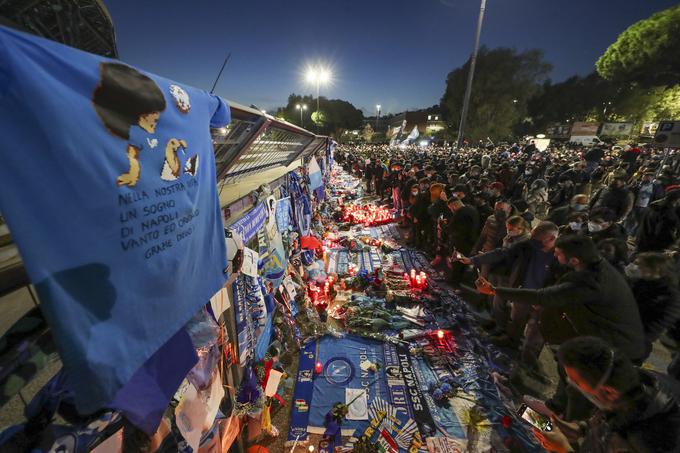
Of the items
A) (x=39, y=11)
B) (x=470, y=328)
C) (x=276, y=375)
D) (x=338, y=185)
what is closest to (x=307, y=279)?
(x=276, y=375)

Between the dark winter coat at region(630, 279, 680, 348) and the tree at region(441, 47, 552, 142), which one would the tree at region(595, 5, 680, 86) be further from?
the dark winter coat at region(630, 279, 680, 348)

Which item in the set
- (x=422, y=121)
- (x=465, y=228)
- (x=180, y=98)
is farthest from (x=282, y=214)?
(x=422, y=121)

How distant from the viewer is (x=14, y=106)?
94 centimetres

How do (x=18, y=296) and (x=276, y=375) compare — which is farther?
(x=276, y=375)

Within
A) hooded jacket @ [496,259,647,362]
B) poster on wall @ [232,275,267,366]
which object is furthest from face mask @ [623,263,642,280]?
poster on wall @ [232,275,267,366]

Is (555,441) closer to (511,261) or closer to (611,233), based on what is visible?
(511,261)

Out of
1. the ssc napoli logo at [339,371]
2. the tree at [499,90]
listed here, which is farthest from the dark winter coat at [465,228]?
the tree at [499,90]

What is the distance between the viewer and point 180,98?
1730mm

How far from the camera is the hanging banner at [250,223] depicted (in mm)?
3559

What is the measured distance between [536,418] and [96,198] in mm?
4554

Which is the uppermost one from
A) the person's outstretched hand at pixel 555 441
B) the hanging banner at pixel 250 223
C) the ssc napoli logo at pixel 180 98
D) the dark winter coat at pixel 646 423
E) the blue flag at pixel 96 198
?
the ssc napoli logo at pixel 180 98

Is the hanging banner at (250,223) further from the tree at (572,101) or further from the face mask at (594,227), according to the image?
the tree at (572,101)

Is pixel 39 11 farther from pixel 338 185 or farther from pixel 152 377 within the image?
pixel 338 185

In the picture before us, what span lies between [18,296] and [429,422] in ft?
15.0
